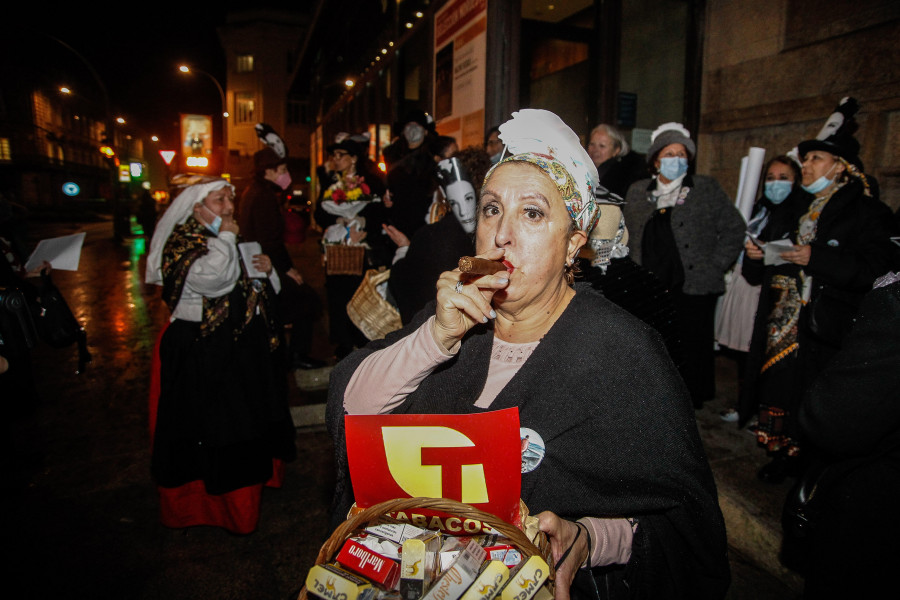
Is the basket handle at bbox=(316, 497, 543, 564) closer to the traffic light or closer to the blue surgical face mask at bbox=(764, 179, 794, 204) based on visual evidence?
the blue surgical face mask at bbox=(764, 179, 794, 204)

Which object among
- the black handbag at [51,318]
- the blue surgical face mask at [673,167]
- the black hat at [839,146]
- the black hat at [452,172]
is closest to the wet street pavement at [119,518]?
the black handbag at [51,318]

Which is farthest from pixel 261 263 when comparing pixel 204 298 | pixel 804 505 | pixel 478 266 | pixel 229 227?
pixel 804 505

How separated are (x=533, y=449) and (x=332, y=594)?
66 centimetres

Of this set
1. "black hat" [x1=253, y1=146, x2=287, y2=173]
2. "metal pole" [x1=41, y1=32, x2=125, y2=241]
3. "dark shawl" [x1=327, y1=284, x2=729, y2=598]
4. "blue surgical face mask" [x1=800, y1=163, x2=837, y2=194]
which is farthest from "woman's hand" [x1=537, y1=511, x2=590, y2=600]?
"metal pole" [x1=41, y1=32, x2=125, y2=241]

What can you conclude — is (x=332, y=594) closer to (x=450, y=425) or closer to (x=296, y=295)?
(x=450, y=425)

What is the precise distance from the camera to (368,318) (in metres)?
3.20

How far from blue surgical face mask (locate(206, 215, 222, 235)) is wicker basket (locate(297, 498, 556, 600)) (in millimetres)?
2680

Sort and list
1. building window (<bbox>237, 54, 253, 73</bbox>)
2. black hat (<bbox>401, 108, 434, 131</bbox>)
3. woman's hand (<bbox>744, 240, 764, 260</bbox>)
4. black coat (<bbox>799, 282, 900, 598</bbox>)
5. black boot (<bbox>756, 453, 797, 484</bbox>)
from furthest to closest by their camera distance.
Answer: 1. building window (<bbox>237, 54, 253, 73</bbox>)
2. black hat (<bbox>401, 108, 434, 131</bbox>)
3. woman's hand (<bbox>744, 240, 764, 260</bbox>)
4. black boot (<bbox>756, 453, 797, 484</bbox>)
5. black coat (<bbox>799, 282, 900, 598</bbox>)

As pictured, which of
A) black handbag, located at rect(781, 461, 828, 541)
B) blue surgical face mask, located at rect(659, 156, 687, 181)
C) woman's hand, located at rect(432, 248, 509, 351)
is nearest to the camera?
woman's hand, located at rect(432, 248, 509, 351)

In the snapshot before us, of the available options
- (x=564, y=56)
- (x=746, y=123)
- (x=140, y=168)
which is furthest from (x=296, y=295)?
(x=140, y=168)

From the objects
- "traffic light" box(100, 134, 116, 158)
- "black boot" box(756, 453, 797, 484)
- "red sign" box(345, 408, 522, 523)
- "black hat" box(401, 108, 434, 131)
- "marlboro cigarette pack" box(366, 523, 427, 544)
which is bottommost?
"black boot" box(756, 453, 797, 484)

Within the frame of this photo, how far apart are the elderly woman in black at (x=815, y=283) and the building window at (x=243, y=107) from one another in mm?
48597

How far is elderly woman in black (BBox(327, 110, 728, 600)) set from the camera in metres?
1.42

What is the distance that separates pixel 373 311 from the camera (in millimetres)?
3193
